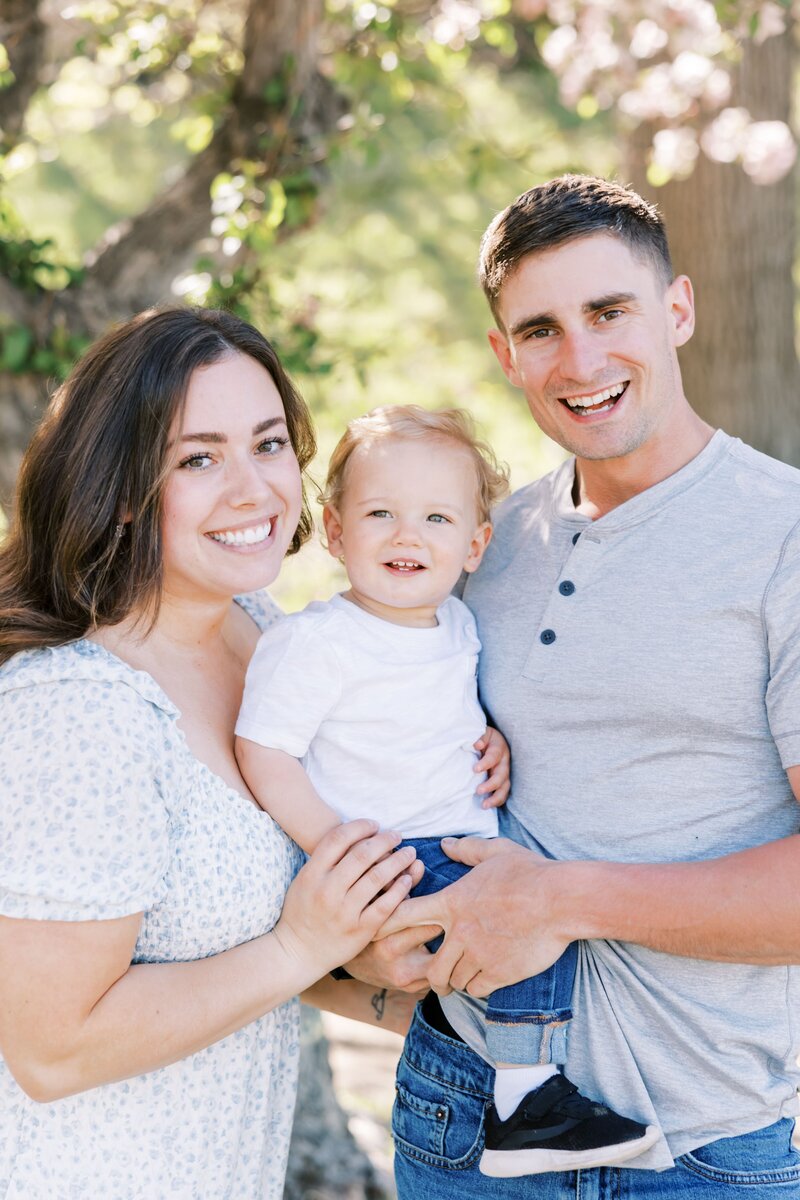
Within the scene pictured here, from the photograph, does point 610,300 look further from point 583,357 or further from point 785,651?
point 785,651

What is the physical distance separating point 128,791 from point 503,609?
906mm

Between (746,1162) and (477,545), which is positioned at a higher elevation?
(477,545)

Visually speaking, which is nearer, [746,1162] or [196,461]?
[746,1162]

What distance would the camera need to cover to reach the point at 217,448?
2217 millimetres

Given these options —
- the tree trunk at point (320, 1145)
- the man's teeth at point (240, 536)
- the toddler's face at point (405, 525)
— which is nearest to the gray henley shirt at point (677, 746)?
the toddler's face at point (405, 525)

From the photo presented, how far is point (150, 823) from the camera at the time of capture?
1.88 metres

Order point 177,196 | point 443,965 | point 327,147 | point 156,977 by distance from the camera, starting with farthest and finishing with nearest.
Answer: point 177,196, point 327,147, point 443,965, point 156,977

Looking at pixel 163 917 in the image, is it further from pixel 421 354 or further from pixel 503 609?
pixel 421 354

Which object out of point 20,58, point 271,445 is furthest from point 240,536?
point 20,58

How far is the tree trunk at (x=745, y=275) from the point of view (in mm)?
4809

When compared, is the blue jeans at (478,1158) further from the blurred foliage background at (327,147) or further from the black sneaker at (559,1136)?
the blurred foliage background at (327,147)

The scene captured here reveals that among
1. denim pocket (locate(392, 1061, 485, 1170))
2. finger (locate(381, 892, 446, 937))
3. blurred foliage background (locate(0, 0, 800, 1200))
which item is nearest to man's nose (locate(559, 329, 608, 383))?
finger (locate(381, 892, 446, 937))

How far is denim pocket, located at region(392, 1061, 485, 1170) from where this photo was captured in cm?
223

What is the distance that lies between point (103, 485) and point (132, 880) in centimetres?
68
